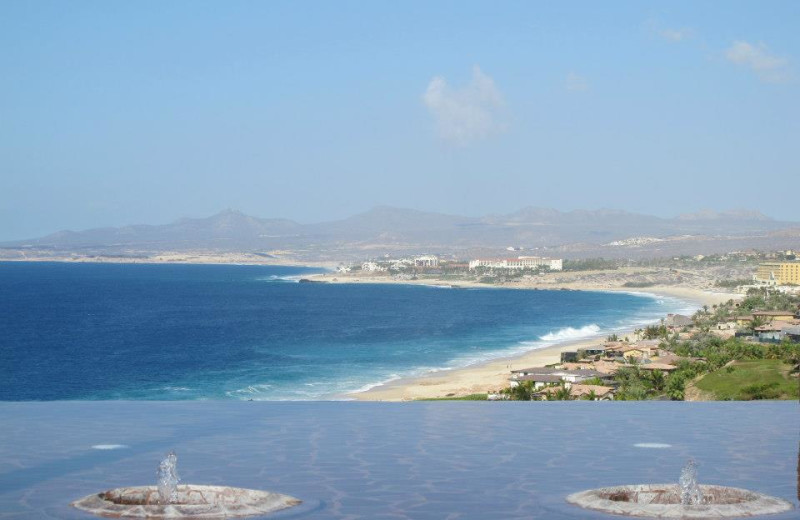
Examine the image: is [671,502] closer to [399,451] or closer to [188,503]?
[399,451]

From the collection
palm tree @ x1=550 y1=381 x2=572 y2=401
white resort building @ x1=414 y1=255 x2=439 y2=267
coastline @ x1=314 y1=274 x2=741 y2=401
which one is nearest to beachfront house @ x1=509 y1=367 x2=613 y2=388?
coastline @ x1=314 y1=274 x2=741 y2=401

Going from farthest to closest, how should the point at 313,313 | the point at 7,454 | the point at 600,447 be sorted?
1. the point at 313,313
2. the point at 600,447
3. the point at 7,454

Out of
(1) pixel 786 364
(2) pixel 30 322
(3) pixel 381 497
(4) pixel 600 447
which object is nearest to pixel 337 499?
(3) pixel 381 497

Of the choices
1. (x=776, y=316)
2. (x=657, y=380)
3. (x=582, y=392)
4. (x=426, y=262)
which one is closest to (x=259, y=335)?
(x=776, y=316)

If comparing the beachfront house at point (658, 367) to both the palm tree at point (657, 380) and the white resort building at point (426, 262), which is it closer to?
the palm tree at point (657, 380)

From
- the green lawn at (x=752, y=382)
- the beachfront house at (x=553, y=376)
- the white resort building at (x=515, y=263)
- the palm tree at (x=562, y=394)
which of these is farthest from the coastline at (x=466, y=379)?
the white resort building at (x=515, y=263)

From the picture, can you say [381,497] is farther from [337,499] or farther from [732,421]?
[732,421]
